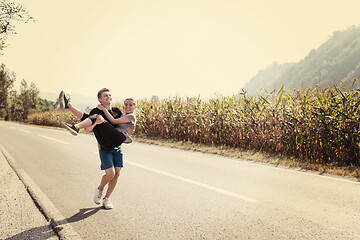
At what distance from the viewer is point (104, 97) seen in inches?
145

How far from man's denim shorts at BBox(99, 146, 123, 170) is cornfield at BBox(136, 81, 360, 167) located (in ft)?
24.0

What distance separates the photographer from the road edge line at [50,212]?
156 inches

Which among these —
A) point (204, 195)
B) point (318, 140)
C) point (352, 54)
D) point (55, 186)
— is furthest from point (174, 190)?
point (352, 54)

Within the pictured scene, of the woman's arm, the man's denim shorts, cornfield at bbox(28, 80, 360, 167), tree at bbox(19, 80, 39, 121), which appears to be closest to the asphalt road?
the man's denim shorts

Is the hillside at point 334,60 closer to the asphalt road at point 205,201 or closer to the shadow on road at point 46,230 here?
Answer: the asphalt road at point 205,201

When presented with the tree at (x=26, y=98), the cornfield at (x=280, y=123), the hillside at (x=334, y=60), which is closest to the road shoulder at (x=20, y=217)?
the cornfield at (x=280, y=123)

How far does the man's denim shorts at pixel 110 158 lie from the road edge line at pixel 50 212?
904 mm

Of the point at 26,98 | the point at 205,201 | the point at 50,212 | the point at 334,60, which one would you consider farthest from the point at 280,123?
the point at 334,60

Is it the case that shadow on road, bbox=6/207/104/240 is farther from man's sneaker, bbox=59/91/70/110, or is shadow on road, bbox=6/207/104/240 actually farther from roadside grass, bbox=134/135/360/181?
roadside grass, bbox=134/135/360/181

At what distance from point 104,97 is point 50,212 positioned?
7.38ft

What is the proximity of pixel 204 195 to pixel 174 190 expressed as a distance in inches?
26.5

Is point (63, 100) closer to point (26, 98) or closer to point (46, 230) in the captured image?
point (46, 230)

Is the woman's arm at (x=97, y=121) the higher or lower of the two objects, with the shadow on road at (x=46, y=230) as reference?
higher

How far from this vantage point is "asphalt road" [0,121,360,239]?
4113mm
